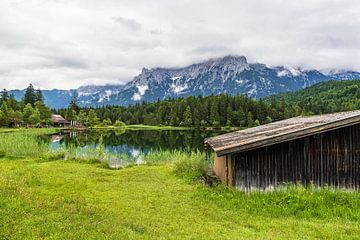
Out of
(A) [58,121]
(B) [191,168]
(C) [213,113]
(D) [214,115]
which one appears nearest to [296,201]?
(B) [191,168]

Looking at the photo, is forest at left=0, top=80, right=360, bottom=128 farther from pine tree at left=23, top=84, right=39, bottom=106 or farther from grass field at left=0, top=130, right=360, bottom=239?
grass field at left=0, top=130, right=360, bottom=239

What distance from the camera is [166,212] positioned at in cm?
1099

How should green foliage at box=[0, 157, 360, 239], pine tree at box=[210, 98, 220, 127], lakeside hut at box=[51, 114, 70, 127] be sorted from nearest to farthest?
green foliage at box=[0, 157, 360, 239] < lakeside hut at box=[51, 114, 70, 127] < pine tree at box=[210, 98, 220, 127]

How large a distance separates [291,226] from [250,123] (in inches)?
3834

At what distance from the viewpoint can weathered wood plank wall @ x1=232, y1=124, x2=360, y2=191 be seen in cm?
1341

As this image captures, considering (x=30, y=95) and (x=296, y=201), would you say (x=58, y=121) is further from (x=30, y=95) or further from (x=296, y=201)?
(x=296, y=201)

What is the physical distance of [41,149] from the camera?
28.7 meters

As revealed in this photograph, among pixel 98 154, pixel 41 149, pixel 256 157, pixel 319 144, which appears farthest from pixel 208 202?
pixel 41 149

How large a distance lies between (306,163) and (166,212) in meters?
5.96

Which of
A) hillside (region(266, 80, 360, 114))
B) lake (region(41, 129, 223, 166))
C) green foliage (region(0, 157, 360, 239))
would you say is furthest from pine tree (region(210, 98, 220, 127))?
green foliage (region(0, 157, 360, 239))

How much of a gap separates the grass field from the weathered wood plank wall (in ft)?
2.13

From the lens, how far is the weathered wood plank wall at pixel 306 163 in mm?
13414

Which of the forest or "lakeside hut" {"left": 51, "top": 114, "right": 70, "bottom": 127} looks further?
the forest

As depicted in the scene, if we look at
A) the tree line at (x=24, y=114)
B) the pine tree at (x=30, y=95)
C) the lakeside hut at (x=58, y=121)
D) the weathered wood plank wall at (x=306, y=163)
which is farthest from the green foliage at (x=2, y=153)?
the pine tree at (x=30, y=95)
